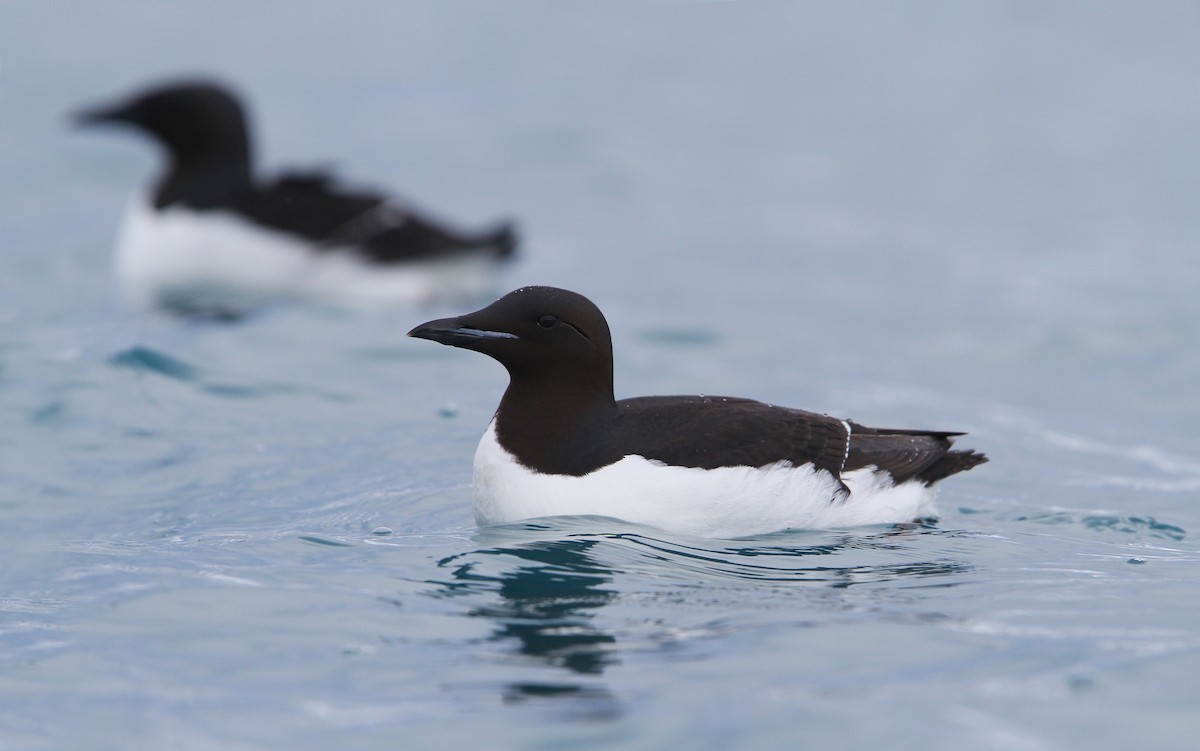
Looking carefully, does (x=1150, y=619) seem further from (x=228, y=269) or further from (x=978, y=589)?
(x=228, y=269)

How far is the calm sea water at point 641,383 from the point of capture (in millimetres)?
4422

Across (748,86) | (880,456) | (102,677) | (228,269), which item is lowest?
(102,677)

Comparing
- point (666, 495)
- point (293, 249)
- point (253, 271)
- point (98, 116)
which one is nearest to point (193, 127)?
point (98, 116)

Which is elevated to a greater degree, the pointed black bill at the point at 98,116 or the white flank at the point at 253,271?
the pointed black bill at the point at 98,116

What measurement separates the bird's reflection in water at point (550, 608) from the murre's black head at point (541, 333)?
0.64 metres

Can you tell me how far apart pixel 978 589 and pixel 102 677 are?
2.72 metres

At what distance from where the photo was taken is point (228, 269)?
11297 mm

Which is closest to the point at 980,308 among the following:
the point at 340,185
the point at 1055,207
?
the point at 1055,207

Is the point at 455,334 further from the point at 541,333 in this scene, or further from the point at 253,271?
the point at 253,271

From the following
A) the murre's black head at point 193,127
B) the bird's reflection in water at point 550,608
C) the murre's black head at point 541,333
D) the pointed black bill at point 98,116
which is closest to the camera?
the bird's reflection in water at point 550,608

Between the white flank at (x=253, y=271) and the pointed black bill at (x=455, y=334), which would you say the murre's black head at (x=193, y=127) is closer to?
the white flank at (x=253, y=271)

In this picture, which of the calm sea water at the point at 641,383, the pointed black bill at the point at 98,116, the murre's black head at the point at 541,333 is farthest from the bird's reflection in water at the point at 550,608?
the pointed black bill at the point at 98,116

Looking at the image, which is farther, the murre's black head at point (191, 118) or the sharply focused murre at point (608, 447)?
the murre's black head at point (191, 118)

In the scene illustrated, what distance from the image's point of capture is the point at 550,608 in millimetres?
4988
